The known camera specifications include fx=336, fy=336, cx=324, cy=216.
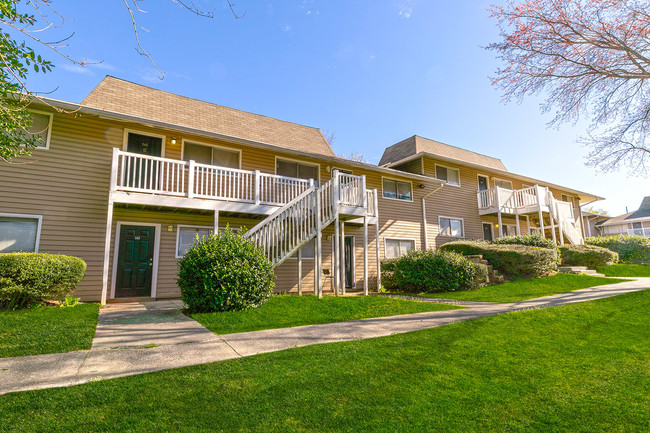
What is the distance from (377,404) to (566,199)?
1044 inches

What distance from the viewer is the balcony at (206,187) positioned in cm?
853

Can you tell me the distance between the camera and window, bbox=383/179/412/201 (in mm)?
14852

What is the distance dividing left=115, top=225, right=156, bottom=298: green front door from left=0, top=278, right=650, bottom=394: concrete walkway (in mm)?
1634

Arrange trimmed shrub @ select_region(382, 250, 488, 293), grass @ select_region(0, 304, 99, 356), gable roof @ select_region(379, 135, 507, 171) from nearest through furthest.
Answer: grass @ select_region(0, 304, 99, 356)
trimmed shrub @ select_region(382, 250, 488, 293)
gable roof @ select_region(379, 135, 507, 171)

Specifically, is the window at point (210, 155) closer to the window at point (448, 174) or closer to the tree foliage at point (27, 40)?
the tree foliage at point (27, 40)

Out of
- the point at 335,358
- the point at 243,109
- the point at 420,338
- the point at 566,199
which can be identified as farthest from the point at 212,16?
the point at 566,199

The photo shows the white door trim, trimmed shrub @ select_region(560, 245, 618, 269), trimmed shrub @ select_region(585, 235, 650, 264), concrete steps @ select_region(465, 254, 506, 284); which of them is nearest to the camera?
the white door trim

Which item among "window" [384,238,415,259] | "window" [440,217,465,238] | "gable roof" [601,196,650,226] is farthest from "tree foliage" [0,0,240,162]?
→ "gable roof" [601,196,650,226]

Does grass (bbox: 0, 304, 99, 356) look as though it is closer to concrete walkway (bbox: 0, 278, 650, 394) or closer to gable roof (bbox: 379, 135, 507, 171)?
concrete walkway (bbox: 0, 278, 650, 394)

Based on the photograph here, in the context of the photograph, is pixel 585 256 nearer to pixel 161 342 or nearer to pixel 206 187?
pixel 206 187

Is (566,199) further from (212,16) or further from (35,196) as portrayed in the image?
(35,196)

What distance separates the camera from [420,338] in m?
4.71

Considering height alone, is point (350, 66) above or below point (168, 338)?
above

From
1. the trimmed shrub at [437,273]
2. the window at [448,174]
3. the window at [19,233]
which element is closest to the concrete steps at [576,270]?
the trimmed shrub at [437,273]
